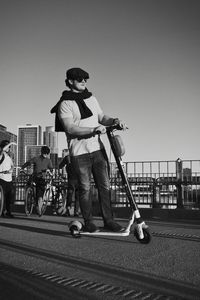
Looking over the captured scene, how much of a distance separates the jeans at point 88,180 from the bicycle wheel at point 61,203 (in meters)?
5.66

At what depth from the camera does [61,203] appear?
11.1m

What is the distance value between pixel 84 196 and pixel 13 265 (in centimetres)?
199

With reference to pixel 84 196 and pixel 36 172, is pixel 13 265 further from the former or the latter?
pixel 36 172

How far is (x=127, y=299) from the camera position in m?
2.13

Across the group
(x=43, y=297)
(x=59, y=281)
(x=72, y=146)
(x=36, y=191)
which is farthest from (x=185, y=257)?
(x=36, y=191)

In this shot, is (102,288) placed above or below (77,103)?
below

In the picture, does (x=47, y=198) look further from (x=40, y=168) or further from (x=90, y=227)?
(x=90, y=227)

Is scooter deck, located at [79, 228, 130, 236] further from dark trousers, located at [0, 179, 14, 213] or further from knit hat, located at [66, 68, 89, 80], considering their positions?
dark trousers, located at [0, 179, 14, 213]

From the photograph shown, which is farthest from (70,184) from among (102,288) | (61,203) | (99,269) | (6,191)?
(102,288)

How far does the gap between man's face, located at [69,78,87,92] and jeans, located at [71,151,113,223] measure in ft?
2.98

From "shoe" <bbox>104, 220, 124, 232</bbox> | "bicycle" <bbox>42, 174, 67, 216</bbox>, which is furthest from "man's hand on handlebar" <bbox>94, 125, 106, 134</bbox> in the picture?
"bicycle" <bbox>42, 174, 67, 216</bbox>

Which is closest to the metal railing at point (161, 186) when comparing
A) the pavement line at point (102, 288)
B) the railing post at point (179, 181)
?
the railing post at point (179, 181)

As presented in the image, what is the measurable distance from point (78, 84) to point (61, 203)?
656 cm

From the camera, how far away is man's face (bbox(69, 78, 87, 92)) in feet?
16.8
